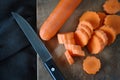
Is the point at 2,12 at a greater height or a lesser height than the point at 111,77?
greater

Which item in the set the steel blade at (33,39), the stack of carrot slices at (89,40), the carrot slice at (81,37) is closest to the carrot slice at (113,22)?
the stack of carrot slices at (89,40)

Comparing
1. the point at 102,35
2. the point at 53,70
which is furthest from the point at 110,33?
the point at 53,70

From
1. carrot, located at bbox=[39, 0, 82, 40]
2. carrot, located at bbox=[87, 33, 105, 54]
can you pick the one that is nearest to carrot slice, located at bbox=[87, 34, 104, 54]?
carrot, located at bbox=[87, 33, 105, 54]

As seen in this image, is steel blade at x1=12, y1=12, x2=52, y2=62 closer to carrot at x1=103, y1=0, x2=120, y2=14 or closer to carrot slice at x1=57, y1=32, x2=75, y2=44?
carrot slice at x1=57, y1=32, x2=75, y2=44

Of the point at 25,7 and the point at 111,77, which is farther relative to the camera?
the point at 25,7

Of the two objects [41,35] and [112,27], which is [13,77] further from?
[112,27]

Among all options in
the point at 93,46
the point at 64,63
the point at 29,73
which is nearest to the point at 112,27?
the point at 93,46

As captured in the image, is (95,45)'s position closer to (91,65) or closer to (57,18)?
(91,65)
